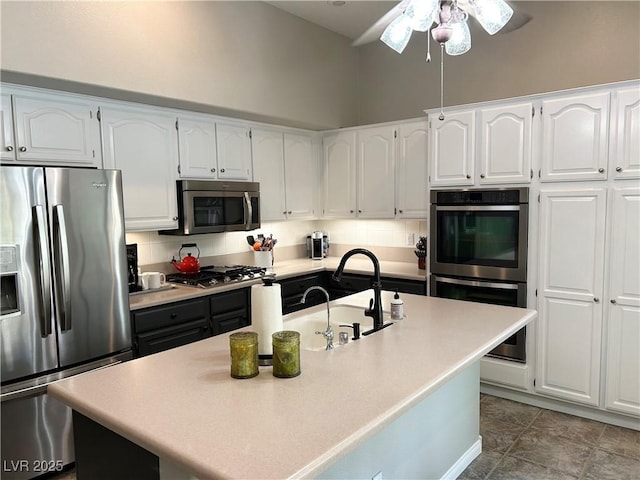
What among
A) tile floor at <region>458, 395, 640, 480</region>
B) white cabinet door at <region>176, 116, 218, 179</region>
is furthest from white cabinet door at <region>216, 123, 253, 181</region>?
tile floor at <region>458, 395, 640, 480</region>

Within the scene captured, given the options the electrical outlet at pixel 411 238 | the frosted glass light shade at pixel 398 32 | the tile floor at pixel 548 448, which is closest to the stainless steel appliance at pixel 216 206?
the electrical outlet at pixel 411 238

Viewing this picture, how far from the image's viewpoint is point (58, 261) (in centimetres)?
247

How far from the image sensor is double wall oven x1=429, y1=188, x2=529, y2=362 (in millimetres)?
3244

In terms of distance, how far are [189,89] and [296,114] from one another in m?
1.12

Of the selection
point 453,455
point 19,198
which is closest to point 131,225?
point 19,198

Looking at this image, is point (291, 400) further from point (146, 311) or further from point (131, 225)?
point (131, 225)

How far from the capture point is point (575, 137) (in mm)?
2967

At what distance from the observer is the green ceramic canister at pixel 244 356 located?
153 centimetres

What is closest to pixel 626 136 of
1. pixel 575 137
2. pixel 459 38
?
pixel 575 137

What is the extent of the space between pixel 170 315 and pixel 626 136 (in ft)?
10.4

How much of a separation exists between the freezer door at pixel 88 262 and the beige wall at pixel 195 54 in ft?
2.10

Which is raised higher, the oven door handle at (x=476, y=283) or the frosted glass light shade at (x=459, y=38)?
the frosted glass light shade at (x=459, y=38)

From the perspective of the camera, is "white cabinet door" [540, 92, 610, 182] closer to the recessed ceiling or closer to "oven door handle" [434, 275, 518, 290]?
"oven door handle" [434, 275, 518, 290]

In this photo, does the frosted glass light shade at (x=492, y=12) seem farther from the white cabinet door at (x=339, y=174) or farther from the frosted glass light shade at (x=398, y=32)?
the white cabinet door at (x=339, y=174)
